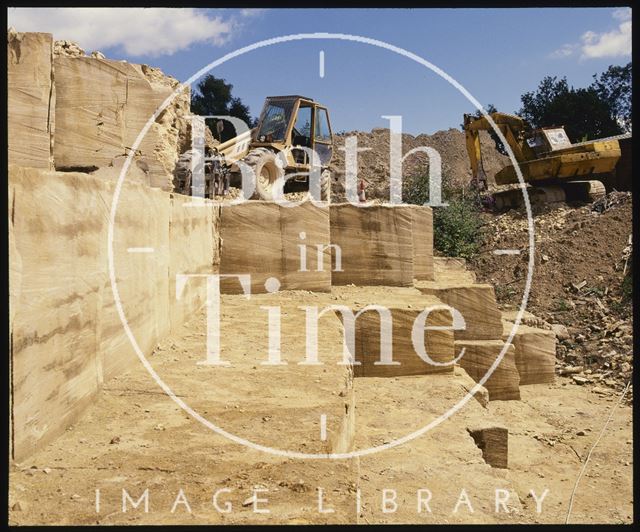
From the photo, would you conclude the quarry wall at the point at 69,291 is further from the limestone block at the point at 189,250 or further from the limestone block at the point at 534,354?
the limestone block at the point at 534,354

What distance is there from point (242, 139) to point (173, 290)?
8461 millimetres

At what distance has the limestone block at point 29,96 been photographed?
388cm

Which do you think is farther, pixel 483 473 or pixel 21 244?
pixel 483 473

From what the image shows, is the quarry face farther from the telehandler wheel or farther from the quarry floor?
the telehandler wheel

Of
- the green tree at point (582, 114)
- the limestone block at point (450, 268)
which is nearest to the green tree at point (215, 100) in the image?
the green tree at point (582, 114)

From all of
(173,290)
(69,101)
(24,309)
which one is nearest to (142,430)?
(24,309)

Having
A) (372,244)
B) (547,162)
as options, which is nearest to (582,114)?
(547,162)

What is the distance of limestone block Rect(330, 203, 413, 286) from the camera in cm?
559

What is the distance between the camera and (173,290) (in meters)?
3.68

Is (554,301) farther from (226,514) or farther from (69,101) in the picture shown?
(226,514)

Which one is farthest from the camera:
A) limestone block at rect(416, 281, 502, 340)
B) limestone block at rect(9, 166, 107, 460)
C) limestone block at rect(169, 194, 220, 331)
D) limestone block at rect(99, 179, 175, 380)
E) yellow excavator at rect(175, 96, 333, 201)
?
yellow excavator at rect(175, 96, 333, 201)

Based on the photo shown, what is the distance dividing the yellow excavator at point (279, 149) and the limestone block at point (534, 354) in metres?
4.84

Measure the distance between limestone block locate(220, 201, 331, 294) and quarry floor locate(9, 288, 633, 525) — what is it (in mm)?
464

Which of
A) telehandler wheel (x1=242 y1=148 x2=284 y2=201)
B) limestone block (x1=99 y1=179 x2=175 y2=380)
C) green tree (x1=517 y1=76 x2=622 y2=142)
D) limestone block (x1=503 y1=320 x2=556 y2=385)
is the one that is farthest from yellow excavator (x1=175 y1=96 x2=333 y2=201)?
green tree (x1=517 y1=76 x2=622 y2=142)
